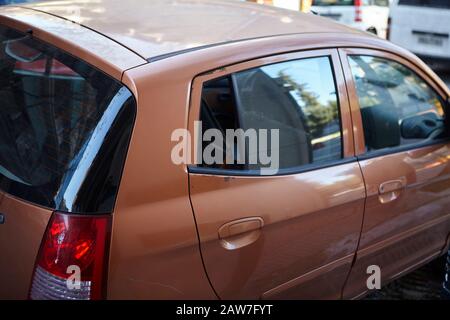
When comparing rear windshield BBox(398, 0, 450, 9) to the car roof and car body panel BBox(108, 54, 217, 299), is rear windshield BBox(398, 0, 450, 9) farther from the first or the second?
car body panel BBox(108, 54, 217, 299)

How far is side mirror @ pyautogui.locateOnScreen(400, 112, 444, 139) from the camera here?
2865 millimetres

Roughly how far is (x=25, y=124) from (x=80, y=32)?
0.42 metres

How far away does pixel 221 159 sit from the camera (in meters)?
2.03

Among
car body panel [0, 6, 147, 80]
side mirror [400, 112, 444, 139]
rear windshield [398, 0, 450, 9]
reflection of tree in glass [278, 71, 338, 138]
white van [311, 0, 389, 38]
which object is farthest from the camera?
white van [311, 0, 389, 38]

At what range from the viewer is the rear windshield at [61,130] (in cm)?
174

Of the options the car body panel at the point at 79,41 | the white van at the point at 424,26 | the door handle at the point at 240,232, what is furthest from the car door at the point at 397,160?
the white van at the point at 424,26

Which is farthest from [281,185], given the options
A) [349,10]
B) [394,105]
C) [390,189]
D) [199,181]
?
[349,10]

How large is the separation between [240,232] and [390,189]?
3.26 feet

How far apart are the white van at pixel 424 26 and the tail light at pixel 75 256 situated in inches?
336

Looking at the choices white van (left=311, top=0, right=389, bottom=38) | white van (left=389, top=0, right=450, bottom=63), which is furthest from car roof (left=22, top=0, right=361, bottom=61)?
white van (left=311, top=0, right=389, bottom=38)

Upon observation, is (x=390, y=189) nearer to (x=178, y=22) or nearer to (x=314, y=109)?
Result: (x=314, y=109)

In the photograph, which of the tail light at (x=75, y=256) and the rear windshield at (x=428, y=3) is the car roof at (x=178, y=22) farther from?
the rear windshield at (x=428, y=3)

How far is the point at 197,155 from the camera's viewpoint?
1922 mm

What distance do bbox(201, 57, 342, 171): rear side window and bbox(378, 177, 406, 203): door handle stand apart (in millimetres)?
310
